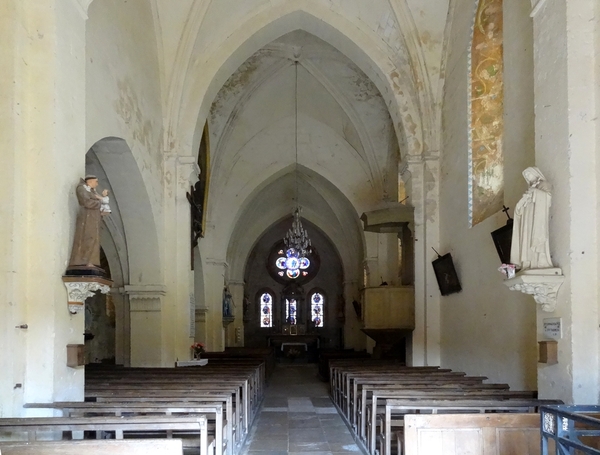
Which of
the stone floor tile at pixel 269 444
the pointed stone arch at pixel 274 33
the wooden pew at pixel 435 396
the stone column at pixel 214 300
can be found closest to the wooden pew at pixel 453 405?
the wooden pew at pixel 435 396

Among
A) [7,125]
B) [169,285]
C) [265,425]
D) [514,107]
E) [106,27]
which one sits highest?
[106,27]

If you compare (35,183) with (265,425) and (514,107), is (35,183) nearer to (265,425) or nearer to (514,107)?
(265,425)

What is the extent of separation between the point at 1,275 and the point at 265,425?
5.25 m

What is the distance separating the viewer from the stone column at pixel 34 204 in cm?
628

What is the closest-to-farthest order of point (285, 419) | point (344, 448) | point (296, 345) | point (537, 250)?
point (537, 250)
point (344, 448)
point (285, 419)
point (296, 345)

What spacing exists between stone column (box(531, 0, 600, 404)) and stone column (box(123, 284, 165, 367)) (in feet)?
25.7

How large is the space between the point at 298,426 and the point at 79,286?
4681 mm

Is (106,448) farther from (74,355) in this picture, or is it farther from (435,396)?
(435,396)

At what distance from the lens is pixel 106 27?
948 cm

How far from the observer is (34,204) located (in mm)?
6547

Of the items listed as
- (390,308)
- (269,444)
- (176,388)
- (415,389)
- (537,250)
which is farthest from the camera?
(390,308)

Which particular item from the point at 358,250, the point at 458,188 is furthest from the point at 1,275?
the point at 358,250

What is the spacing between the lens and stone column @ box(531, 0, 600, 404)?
241 inches

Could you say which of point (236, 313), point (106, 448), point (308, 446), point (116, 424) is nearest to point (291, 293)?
point (236, 313)
